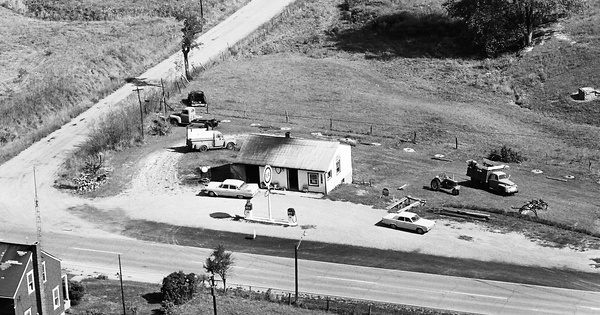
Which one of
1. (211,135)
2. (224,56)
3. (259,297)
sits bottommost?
(259,297)

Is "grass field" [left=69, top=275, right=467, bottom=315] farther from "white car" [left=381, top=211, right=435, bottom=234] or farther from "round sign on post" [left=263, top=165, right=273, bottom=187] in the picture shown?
"round sign on post" [left=263, top=165, right=273, bottom=187]

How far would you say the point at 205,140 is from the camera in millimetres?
88750

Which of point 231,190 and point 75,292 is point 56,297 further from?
point 231,190

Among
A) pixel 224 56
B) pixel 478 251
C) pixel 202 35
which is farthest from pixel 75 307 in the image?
pixel 202 35

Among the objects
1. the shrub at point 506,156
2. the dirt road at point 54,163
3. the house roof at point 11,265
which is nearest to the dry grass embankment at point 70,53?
the dirt road at point 54,163

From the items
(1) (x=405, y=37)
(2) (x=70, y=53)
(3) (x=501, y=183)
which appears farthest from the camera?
(1) (x=405, y=37)

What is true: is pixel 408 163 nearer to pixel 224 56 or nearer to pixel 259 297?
pixel 259 297

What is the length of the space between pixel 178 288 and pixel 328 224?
56.9 feet

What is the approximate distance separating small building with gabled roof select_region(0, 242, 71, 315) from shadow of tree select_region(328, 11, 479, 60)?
2899 inches

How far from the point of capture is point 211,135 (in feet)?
292

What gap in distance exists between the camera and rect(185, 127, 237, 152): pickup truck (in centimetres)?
8856

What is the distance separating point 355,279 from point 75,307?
63.4 feet

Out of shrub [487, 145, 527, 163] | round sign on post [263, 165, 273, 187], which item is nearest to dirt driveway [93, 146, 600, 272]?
round sign on post [263, 165, 273, 187]

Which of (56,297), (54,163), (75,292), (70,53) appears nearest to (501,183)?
(75,292)
